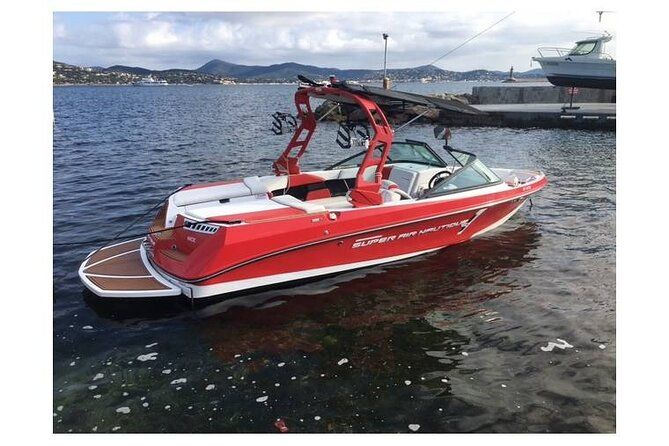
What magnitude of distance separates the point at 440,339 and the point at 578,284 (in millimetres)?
3488

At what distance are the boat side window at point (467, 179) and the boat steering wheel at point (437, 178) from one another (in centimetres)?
37

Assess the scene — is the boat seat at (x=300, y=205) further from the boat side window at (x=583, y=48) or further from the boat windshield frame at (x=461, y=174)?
the boat side window at (x=583, y=48)

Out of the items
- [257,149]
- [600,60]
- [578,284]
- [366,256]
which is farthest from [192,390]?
[600,60]

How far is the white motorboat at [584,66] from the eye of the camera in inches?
1436

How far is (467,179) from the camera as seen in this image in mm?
10422

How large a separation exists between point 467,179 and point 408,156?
1.79 metres

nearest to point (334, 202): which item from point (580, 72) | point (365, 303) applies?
point (365, 303)

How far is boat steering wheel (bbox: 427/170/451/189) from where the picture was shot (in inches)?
414

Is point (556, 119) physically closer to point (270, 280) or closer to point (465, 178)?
point (465, 178)

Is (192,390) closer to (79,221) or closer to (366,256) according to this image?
(366,256)

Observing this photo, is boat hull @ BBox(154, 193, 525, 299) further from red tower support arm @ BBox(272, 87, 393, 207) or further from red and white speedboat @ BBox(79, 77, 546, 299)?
red tower support arm @ BBox(272, 87, 393, 207)

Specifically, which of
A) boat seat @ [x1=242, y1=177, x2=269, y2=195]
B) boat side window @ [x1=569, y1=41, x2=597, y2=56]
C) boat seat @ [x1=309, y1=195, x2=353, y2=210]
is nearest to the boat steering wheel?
boat seat @ [x1=309, y1=195, x2=353, y2=210]

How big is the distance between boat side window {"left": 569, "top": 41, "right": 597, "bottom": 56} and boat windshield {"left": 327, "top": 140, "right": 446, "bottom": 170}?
3282 centimetres

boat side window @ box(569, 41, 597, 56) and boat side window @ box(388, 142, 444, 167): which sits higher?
boat side window @ box(569, 41, 597, 56)
